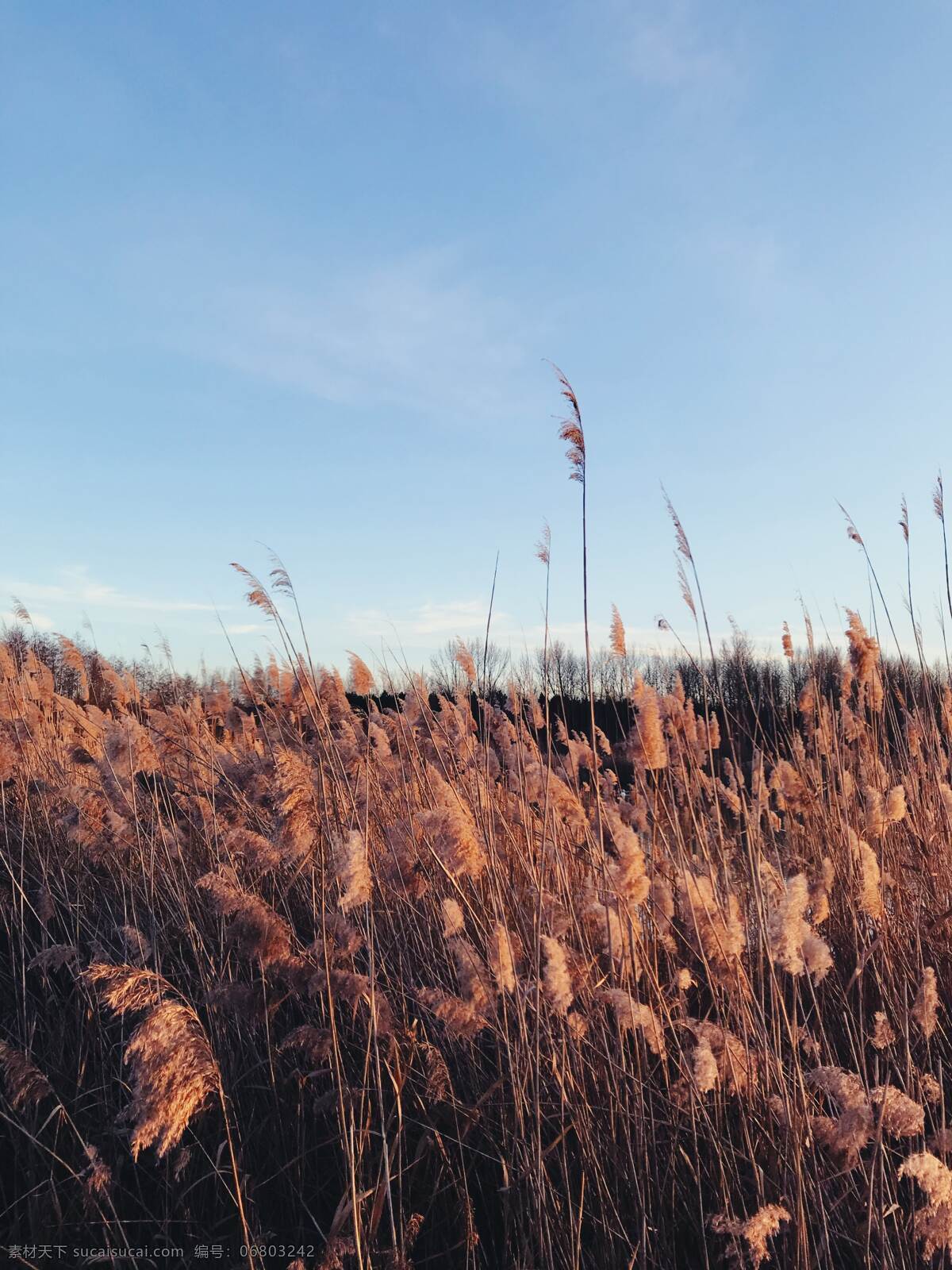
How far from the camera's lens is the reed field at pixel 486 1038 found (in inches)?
80.0

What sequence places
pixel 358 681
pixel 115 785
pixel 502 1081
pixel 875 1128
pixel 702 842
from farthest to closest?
1. pixel 358 681
2. pixel 115 785
3. pixel 702 842
4. pixel 502 1081
5. pixel 875 1128

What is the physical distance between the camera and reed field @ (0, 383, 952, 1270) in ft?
6.67

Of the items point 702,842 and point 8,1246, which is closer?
point 8,1246

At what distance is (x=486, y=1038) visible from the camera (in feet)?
9.19

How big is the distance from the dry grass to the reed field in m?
0.01

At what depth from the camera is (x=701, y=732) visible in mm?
4289

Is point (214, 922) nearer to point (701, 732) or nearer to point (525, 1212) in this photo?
point (525, 1212)

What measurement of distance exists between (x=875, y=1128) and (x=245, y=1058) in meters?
1.72

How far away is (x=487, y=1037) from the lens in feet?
9.21

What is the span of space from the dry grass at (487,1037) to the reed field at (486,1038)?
0.01 m

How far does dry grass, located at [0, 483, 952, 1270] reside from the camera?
2031 millimetres

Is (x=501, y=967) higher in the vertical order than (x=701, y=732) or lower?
lower

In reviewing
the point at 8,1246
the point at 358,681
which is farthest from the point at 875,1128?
the point at 358,681

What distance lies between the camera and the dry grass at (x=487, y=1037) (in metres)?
2.03
